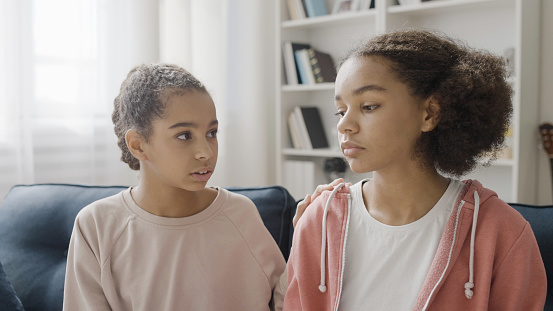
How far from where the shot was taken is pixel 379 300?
1188 mm

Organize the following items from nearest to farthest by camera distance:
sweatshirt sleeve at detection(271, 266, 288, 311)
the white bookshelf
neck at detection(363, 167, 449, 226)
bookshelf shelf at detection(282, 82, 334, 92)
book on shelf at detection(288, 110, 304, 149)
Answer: neck at detection(363, 167, 449, 226) → sweatshirt sleeve at detection(271, 266, 288, 311) → the white bookshelf → bookshelf shelf at detection(282, 82, 334, 92) → book on shelf at detection(288, 110, 304, 149)

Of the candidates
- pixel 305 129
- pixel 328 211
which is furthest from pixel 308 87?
pixel 328 211

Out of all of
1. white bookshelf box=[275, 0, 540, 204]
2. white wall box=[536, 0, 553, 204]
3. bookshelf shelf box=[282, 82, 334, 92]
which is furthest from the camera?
bookshelf shelf box=[282, 82, 334, 92]

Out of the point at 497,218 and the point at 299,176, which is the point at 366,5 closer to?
the point at 299,176

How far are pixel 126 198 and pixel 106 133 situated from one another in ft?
4.74

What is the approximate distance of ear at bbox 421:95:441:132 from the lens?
118 centimetres

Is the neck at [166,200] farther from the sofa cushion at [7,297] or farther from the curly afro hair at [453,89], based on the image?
the curly afro hair at [453,89]

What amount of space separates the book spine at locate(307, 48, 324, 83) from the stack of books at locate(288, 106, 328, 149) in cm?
23

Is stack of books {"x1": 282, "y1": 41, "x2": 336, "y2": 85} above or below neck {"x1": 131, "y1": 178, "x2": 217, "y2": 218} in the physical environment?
above

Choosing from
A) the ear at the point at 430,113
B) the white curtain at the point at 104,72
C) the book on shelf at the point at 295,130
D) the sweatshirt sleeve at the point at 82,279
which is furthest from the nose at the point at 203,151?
the book on shelf at the point at 295,130

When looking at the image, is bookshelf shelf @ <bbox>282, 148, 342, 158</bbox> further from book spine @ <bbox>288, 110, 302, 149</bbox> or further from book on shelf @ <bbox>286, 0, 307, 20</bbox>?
book on shelf @ <bbox>286, 0, 307, 20</bbox>

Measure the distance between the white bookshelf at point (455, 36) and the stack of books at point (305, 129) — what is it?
5 centimetres

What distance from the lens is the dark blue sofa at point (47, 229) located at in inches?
68.1

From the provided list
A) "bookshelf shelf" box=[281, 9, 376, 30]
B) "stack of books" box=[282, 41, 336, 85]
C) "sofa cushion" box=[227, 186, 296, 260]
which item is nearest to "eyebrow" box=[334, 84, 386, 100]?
"sofa cushion" box=[227, 186, 296, 260]
